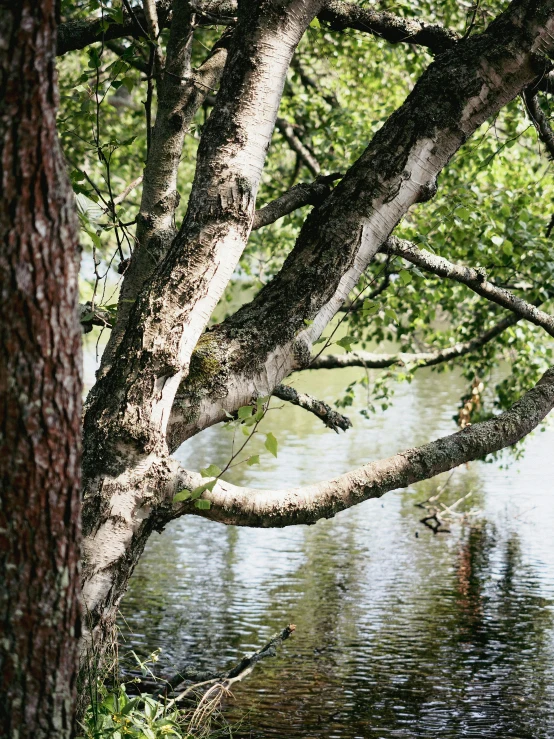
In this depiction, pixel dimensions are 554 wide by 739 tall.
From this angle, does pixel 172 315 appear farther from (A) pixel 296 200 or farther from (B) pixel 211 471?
(A) pixel 296 200

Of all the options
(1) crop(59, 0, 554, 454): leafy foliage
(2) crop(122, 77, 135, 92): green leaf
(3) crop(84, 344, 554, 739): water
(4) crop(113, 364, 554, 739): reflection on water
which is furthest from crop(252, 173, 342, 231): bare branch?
(3) crop(84, 344, 554, 739): water

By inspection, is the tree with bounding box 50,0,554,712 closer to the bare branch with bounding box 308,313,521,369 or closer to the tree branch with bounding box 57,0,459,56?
the tree branch with bounding box 57,0,459,56

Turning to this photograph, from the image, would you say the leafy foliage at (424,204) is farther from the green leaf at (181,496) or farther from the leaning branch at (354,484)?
the green leaf at (181,496)

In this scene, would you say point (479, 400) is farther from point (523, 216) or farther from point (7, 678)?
point (7, 678)

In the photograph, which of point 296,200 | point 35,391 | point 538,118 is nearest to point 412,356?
point 538,118

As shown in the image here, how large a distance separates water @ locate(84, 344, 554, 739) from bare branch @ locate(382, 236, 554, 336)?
3.46m

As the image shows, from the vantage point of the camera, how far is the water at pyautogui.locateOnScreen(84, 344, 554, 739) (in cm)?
768

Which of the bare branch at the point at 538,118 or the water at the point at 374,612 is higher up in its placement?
the bare branch at the point at 538,118

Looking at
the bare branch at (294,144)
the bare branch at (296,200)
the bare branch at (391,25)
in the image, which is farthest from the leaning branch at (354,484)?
the bare branch at (294,144)

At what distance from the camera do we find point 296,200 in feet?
13.1

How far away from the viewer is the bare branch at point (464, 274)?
448 cm

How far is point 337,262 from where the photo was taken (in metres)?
3.69

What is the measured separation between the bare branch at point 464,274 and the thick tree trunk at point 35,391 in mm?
2470

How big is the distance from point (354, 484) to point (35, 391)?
79.6 inches
